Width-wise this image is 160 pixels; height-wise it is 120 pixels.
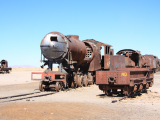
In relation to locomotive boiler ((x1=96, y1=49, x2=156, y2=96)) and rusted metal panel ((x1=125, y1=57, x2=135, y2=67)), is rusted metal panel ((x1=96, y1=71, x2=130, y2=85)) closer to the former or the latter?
locomotive boiler ((x1=96, y1=49, x2=156, y2=96))

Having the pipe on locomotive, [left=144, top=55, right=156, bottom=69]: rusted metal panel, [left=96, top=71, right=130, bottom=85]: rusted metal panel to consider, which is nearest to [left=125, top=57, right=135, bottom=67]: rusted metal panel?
[left=96, top=71, right=130, bottom=85]: rusted metal panel

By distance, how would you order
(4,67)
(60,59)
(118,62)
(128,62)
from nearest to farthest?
(118,62), (128,62), (60,59), (4,67)

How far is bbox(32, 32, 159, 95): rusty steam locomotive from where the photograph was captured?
11688mm

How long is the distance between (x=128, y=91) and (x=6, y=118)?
6.98 m

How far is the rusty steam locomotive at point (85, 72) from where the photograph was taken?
1169cm

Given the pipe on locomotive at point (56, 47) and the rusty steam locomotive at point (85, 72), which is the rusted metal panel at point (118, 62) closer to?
the rusty steam locomotive at point (85, 72)

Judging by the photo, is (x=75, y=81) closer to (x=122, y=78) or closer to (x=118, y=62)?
(x=118, y=62)

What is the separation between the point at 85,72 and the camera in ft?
69.6

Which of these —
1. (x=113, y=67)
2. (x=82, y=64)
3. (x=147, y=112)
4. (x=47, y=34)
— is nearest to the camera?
(x=147, y=112)

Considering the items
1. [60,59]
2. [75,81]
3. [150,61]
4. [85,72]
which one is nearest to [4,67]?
Answer: [85,72]

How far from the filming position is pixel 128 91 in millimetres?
11984

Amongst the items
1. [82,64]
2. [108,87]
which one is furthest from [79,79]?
[108,87]

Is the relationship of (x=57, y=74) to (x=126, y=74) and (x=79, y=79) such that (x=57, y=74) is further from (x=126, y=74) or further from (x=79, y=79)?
(x=126, y=74)

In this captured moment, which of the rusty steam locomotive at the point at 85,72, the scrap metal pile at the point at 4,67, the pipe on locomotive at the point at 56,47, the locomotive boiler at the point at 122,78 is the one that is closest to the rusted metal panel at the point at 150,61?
the rusty steam locomotive at the point at 85,72
